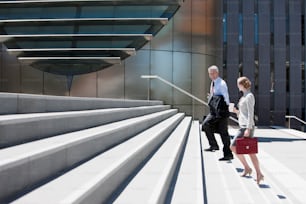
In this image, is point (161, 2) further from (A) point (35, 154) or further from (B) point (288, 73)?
(B) point (288, 73)

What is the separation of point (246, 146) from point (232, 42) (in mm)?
29803

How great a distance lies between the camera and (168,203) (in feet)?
14.7

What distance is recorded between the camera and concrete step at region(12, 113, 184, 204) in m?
2.81

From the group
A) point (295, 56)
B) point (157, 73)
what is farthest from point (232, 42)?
point (157, 73)

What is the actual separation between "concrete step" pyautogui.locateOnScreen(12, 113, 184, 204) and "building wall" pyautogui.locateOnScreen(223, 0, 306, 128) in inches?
1181

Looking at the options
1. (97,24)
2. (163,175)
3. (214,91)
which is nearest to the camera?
(163,175)

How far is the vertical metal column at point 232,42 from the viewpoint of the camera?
34219 millimetres

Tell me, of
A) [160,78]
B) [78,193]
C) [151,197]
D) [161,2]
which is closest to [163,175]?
[151,197]

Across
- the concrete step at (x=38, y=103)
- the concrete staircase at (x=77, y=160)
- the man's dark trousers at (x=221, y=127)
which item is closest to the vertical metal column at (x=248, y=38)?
the man's dark trousers at (x=221, y=127)

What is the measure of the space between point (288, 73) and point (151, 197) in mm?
33561

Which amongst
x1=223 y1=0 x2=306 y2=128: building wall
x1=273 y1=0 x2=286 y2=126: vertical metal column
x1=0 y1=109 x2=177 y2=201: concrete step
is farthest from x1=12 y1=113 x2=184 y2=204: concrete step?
x1=273 y1=0 x2=286 y2=126: vertical metal column

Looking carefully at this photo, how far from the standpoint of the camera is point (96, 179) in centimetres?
344

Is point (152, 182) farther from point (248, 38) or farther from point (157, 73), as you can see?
point (248, 38)

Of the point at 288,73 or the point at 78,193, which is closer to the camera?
the point at 78,193
